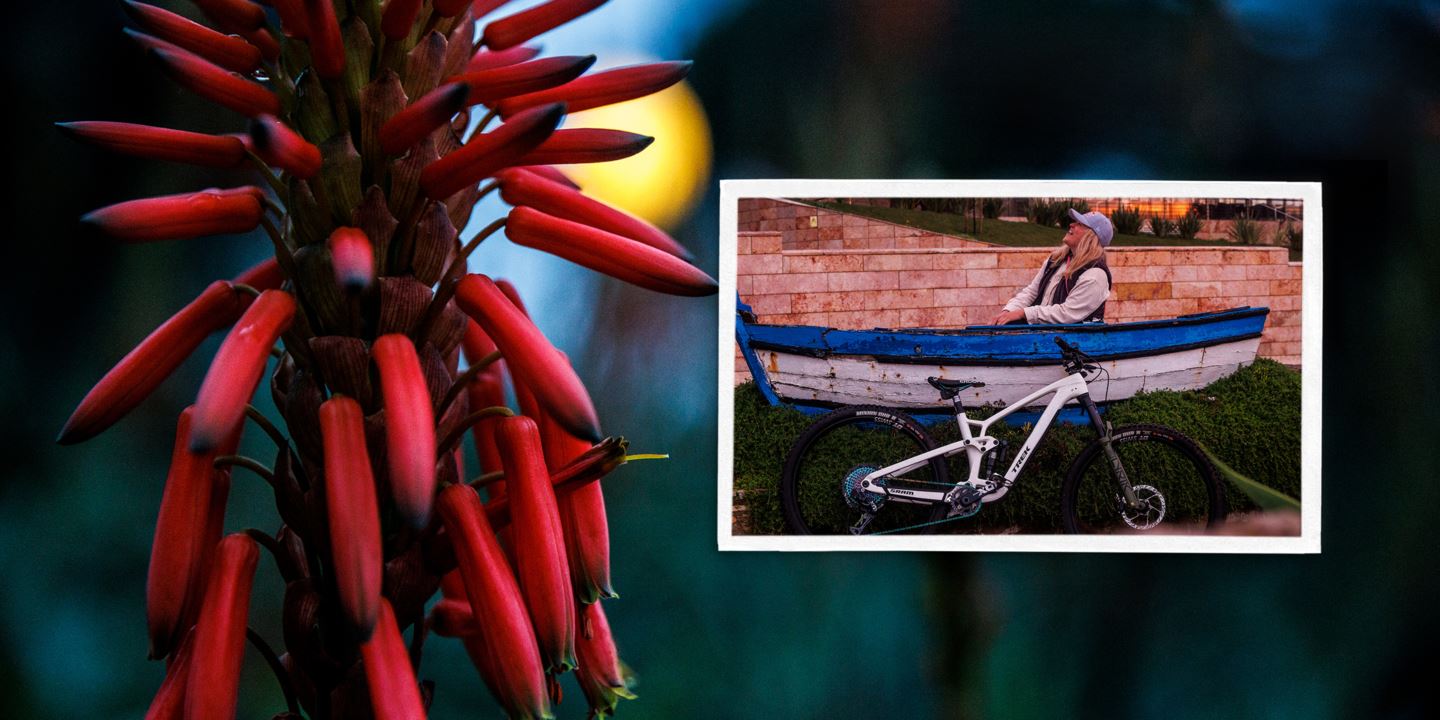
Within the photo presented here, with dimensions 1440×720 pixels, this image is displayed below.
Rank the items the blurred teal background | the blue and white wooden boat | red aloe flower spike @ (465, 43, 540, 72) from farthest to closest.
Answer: the blue and white wooden boat, the blurred teal background, red aloe flower spike @ (465, 43, 540, 72)

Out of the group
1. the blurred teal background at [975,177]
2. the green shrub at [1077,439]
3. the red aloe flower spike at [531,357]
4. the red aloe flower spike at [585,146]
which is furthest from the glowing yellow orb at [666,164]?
the red aloe flower spike at [531,357]

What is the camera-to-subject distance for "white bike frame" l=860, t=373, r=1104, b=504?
77.1 inches

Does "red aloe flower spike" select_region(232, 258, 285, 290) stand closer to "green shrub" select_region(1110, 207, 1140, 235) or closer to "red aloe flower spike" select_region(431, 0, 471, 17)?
"red aloe flower spike" select_region(431, 0, 471, 17)

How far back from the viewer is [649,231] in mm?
1042

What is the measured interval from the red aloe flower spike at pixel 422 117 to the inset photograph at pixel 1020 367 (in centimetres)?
110

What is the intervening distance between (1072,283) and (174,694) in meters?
1.60

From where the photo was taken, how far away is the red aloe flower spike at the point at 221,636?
0.82 m

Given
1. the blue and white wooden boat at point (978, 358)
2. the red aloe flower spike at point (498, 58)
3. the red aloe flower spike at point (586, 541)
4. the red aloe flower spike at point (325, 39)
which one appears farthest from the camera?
the blue and white wooden boat at point (978, 358)

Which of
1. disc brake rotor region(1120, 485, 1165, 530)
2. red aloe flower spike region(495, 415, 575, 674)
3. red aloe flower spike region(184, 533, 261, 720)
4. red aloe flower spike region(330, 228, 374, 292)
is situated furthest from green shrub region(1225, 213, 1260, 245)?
red aloe flower spike region(184, 533, 261, 720)

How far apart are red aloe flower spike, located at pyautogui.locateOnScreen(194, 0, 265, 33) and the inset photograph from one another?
1060 millimetres

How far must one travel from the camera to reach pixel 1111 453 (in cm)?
198

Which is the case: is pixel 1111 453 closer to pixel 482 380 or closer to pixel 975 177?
pixel 975 177

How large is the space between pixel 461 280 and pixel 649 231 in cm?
20

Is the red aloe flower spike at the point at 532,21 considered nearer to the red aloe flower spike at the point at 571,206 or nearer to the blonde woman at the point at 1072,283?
the red aloe flower spike at the point at 571,206
